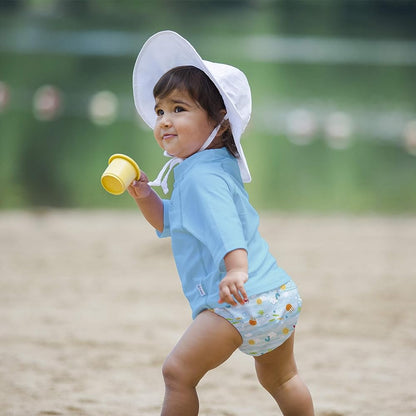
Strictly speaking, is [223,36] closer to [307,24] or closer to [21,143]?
[307,24]

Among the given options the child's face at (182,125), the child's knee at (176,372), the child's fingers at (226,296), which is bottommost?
the child's knee at (176,372)

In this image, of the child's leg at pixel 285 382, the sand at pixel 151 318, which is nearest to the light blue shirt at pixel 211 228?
the child's leg at pixel 285 382

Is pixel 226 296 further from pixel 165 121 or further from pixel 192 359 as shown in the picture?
pixel 165 121

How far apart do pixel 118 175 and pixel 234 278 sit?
0.41 metres

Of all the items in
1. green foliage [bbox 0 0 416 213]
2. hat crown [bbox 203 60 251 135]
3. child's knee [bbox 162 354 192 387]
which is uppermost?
green foliage [bbox 0 0 416 213]

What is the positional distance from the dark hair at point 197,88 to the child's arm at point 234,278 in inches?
13.3

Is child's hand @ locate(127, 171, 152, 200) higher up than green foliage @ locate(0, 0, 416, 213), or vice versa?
green foliage @ locate(0, 0, 416, 213)

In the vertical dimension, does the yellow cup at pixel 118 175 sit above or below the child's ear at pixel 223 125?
below

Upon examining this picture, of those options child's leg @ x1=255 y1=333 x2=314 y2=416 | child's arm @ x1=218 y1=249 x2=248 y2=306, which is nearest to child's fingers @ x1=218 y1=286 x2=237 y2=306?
child's arm @ x1=218 y1=249 x2=248 y2=306

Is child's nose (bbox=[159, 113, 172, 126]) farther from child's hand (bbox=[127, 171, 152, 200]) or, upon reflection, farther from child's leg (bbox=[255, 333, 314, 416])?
child's leg (bbox=[255, 333, 314, 416])

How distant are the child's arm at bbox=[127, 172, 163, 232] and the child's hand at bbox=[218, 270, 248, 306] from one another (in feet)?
1.34

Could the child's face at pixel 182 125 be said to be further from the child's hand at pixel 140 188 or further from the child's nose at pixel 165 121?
the child's hand at pixel 140 188

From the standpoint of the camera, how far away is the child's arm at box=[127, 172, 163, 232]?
2.13 meters

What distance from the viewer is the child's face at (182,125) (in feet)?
6.63
